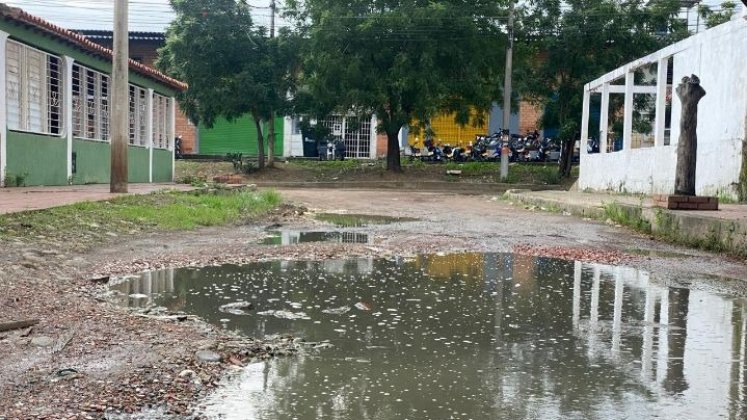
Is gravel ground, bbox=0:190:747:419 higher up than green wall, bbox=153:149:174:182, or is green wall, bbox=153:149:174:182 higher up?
green wall, bbox=153:149:174:182

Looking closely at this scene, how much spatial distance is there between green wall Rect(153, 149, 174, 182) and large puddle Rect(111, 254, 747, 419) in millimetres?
17895

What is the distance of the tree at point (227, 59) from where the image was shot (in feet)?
97.0

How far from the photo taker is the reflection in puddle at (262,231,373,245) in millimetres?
8742

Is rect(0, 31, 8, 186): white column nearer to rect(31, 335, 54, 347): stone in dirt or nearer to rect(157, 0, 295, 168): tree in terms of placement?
rect(31, 335, 54, 347): stone in dirt

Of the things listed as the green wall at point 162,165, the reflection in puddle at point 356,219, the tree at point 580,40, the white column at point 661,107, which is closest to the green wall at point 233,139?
the green wall at point 162,165

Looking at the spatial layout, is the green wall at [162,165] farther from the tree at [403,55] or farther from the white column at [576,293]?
the white column at [576,293]

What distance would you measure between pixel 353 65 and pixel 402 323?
23.7m

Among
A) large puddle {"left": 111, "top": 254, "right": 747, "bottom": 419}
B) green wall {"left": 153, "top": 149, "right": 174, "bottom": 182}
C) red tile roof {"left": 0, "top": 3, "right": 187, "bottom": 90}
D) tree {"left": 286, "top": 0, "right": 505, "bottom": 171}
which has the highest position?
tree {"left": 286, "top": 0, "right": 505, "bottom": 171}

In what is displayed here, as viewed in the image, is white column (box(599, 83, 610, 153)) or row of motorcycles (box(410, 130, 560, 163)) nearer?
white column (box(599, 83, 610, 153))

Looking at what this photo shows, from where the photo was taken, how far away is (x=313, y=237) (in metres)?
9.34

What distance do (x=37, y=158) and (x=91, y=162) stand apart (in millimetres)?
2963

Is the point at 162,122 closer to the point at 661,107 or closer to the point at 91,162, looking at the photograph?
the point at 91,162

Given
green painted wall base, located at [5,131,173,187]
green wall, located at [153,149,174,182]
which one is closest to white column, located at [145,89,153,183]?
green wall, located at [153,149,174,182]

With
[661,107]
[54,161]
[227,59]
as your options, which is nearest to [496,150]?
[227,59]
